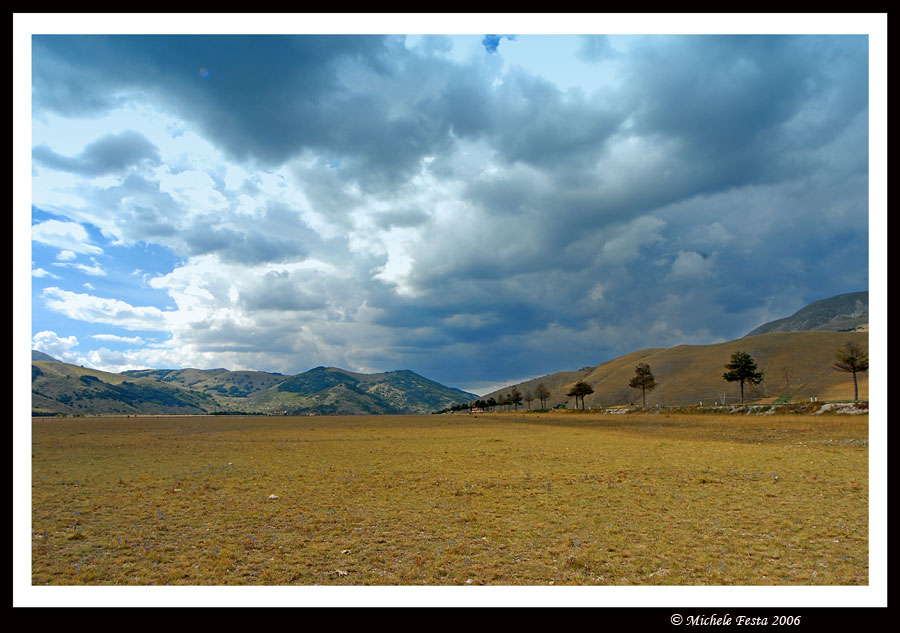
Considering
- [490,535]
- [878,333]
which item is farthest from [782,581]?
[490,535]

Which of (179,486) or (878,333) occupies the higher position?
(878,333)

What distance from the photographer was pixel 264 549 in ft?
37.1

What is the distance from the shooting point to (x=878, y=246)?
7824 millimetres

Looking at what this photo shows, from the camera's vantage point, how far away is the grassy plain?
964cm

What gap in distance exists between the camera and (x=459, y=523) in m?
13.8

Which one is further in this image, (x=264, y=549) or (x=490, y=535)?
(x=490, y=535)

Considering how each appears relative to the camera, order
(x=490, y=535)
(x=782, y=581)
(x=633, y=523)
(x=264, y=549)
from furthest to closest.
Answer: (x=633, y=523) < (x=490, y=535) < (x=264, y=549) < (x=782, y=581)

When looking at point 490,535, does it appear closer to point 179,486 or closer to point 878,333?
point 878,333

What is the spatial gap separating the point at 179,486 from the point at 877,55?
28437mm

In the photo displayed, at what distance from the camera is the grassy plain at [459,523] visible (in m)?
9.64
